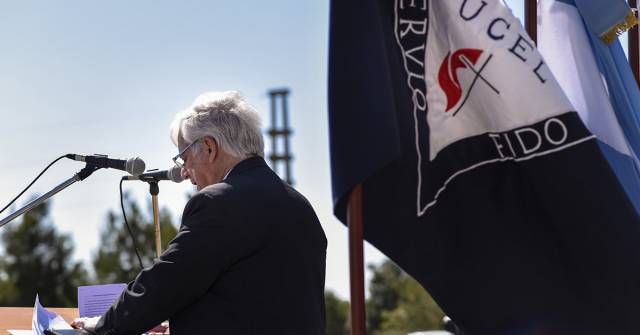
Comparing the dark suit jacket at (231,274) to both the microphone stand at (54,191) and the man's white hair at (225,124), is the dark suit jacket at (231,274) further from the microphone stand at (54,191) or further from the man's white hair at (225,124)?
the microphone stand at (54,191)

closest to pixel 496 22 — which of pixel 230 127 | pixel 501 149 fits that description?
pixel 501 149

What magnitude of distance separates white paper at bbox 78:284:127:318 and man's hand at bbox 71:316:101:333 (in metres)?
0.19

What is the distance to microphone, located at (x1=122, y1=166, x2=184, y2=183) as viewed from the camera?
11.7 feet

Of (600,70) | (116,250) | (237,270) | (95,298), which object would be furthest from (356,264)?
(116,250)

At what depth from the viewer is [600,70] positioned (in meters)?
3.09

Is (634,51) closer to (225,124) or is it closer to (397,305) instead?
(225,124)

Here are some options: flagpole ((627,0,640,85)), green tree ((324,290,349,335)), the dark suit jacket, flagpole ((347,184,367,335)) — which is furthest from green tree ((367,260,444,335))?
flagpole ((347,184,367,335))

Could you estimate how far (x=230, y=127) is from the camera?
11.1 feet

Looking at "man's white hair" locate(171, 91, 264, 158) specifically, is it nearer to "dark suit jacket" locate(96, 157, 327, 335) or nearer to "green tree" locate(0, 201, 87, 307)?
"dark suit jacket" locate(96, 157, 327, 335)

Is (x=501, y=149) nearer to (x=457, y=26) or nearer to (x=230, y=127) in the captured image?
(x=457, y=26)

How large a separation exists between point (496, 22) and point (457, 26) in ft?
0.31

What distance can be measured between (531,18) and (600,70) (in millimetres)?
297

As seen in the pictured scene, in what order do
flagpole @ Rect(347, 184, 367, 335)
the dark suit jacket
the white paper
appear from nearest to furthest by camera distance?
flagpole @ Rect(347, 184, 367, 335) < the dark suit jacket < the white paper

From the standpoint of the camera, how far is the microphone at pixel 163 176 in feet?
11.7
